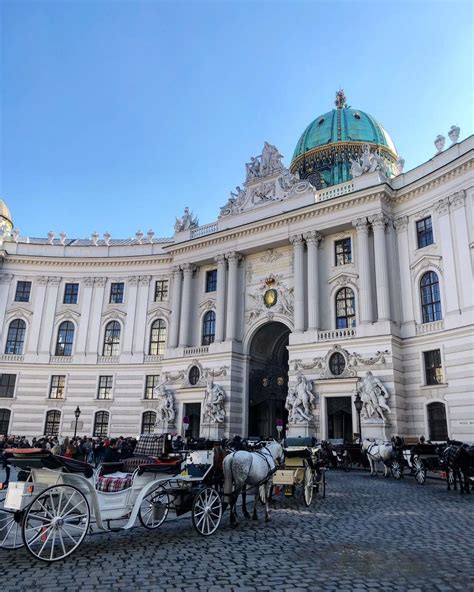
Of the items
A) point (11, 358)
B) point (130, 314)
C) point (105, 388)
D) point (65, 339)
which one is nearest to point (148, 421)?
point (105, 388)

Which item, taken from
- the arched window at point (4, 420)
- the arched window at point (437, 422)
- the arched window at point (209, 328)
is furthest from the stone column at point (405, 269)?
the arched window at point (4, 420)

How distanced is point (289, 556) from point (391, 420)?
21.1 metres

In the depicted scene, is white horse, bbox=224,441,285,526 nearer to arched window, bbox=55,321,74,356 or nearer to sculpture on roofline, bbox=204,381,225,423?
sculpture on roofline, bbox=204,381,225,423

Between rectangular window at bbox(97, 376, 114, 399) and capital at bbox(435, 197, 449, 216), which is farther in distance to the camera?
rectangular window at bbox(97, 376, 114, 399)

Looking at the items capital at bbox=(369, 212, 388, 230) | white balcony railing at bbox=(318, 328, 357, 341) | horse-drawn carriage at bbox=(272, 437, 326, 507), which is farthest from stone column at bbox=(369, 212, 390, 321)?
horse-drawn carriage at bbox=(272, 437, 326, 507)

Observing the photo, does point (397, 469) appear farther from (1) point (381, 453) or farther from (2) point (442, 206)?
(2) point (442, 206)

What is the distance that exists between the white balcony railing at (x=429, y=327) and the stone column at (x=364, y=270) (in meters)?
2.89

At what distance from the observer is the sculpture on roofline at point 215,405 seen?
1324 inches

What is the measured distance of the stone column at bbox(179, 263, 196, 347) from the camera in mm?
38688

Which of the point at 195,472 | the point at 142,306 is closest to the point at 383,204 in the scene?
the point at 142,306

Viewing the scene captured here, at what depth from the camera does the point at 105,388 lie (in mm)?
41125

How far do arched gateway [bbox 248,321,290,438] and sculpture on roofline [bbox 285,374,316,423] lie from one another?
4897 mm

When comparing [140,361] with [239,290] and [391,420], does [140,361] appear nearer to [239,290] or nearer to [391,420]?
[239,290]

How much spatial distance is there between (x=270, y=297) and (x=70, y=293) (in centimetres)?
1929
